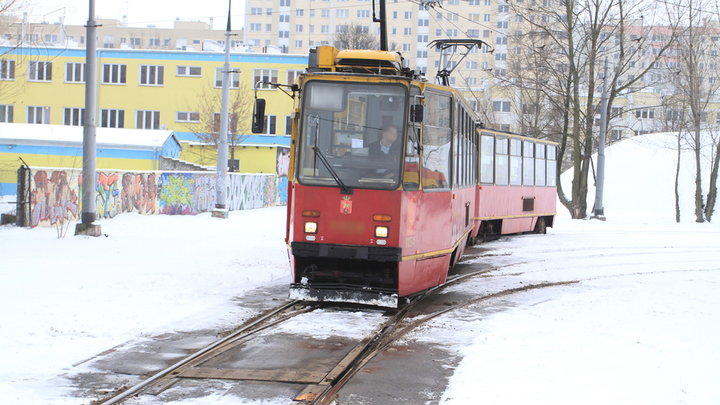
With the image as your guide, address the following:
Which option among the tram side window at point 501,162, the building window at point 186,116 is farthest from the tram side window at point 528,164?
the building window at point 186,116

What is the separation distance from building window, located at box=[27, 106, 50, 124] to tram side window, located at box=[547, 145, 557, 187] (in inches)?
1574

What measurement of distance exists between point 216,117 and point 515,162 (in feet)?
96.2

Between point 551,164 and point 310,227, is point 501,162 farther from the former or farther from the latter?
point 310,227

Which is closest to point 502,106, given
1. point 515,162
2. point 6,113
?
point 6,113

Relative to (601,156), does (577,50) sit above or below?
above

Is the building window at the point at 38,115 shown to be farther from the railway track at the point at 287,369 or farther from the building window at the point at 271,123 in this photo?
the railway track at the point at 287,369

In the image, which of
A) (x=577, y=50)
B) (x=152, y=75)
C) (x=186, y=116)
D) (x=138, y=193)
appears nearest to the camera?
(x=138, y=193)

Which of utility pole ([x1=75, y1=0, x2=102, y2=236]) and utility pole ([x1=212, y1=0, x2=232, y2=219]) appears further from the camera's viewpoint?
utility pole ([x1=212, y1=0, x2=232, y2=219])

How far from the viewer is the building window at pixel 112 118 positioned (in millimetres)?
51250

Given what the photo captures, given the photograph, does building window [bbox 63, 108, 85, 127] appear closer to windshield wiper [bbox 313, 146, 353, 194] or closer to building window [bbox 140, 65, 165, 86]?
building window [bbox 140, 65, 165, 86]

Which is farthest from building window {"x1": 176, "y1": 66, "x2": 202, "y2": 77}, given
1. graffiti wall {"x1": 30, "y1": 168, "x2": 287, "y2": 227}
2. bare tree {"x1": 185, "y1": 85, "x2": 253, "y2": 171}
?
graffiti wall {"x1": 30, "y1": 168, "x2": 287, "y2": 227}

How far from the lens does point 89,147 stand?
52.4 feet

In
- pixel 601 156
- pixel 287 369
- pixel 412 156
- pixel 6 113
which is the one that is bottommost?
pixel 287 369

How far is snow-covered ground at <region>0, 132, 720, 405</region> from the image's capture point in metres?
5.81
